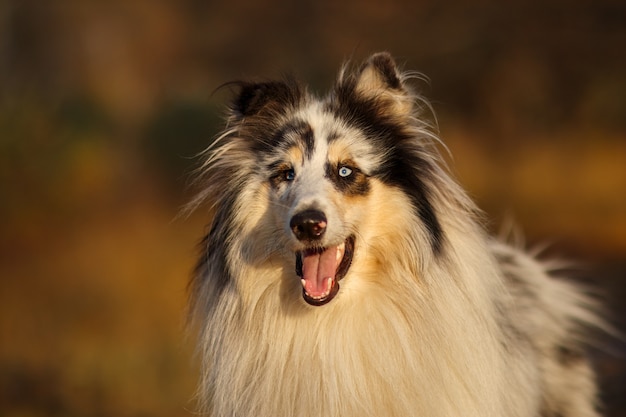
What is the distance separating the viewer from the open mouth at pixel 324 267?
3574 millimetres

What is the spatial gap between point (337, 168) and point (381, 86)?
453 mm

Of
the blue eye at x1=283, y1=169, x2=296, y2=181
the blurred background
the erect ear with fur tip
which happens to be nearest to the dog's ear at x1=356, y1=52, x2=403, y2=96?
the erect ear with fur tip

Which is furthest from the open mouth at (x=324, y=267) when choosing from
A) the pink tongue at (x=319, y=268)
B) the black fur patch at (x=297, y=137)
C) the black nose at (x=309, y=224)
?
the black fur patch at (x=297, y=137)

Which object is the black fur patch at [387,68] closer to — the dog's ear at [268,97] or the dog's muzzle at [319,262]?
the dog's ear at [268,97]

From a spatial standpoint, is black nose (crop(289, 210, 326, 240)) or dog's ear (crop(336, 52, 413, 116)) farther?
dog's ear (crop(336, 52, 413, 116))

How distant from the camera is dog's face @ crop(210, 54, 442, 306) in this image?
11.7 ft

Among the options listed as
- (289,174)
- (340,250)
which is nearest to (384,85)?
(289,174)

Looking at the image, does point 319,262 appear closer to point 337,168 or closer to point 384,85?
point 337,168

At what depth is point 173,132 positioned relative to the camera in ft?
38.0

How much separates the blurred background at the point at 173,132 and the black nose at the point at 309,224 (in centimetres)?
449

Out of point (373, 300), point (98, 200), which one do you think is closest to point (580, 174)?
point (98, 200)

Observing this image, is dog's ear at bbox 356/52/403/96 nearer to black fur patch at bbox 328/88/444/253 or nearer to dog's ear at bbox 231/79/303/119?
black fur patch at bbox 328/88/444/253

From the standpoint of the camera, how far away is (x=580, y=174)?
10.5m

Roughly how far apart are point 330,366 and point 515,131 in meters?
8.06
